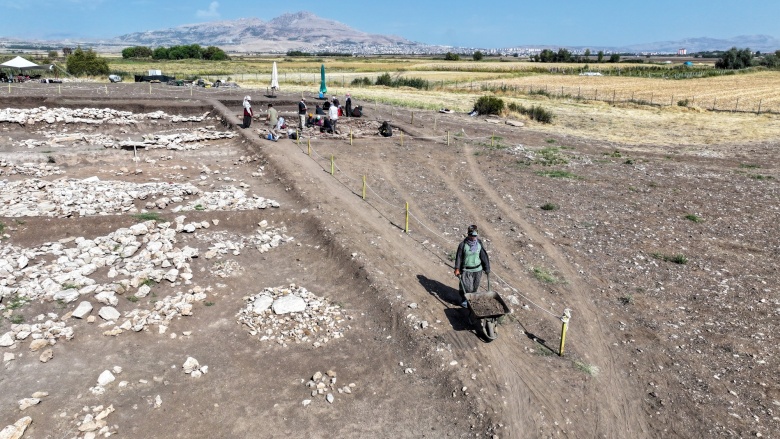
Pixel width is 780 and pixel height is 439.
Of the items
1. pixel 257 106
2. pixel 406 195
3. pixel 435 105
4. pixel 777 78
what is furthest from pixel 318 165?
pixel 777 78

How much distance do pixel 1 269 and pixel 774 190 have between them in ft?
86.2

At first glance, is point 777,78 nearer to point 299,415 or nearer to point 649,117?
point 649,117

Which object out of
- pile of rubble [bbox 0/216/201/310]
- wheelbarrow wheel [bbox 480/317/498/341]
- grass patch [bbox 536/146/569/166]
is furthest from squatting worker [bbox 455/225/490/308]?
grass patch [bbox 536/146/569/166]

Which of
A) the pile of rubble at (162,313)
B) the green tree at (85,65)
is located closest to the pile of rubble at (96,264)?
the pile of rubble at (162,313)

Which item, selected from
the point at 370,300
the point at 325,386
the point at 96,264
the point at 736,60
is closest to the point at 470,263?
the point at 370,300

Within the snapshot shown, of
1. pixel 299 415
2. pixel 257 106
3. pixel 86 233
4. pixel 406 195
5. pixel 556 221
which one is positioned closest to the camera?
pixel 299 415

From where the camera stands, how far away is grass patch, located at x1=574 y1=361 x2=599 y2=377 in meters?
9.35

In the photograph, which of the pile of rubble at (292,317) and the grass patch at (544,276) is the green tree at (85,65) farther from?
the grass patch at (544,276)

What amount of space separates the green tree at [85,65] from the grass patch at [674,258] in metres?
59.7

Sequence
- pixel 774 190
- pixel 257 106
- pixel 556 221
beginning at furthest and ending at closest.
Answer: pixel 257 106 → pixel 774 190 → pixel 556 221

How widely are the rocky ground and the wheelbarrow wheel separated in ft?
0.57

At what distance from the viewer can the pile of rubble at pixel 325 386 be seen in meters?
8.95

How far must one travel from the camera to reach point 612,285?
12.8m

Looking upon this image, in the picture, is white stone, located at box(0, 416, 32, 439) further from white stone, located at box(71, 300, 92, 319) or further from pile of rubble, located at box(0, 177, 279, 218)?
pile of rubble, located at box(0, 177, 279, 218)
